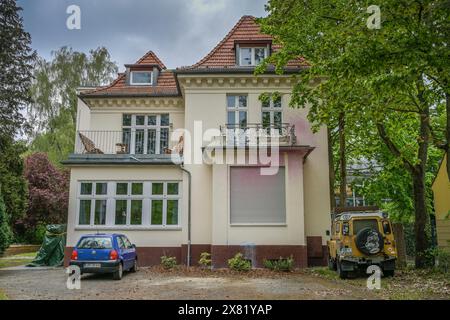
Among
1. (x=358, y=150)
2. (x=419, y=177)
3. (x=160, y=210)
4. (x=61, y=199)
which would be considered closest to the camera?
(x=419, y=177)

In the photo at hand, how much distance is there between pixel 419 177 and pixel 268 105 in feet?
22.9

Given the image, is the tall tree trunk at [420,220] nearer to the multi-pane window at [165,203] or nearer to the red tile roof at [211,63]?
the red tile roof at [211,63]

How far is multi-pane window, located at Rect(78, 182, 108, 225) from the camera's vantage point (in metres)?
18.0

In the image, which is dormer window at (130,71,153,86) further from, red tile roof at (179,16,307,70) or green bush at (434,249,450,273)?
green bush at (434,249,450,273)

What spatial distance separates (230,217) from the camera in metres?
16.9

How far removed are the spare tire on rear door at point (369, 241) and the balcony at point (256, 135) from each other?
5.39 m

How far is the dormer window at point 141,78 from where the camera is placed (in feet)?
71.8

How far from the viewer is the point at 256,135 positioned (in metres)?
17.9

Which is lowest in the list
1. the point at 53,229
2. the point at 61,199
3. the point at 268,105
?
the point at 53,229

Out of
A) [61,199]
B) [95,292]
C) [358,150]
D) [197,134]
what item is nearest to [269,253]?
[197,134]

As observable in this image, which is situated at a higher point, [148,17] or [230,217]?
[148,17]

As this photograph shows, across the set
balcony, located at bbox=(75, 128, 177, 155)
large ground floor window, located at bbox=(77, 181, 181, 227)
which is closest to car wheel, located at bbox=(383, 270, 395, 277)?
large ground floor window, located at bbox=(77, 181, 181, 227)

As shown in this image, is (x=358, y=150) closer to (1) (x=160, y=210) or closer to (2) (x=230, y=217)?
(2) (x=230, y=217)
